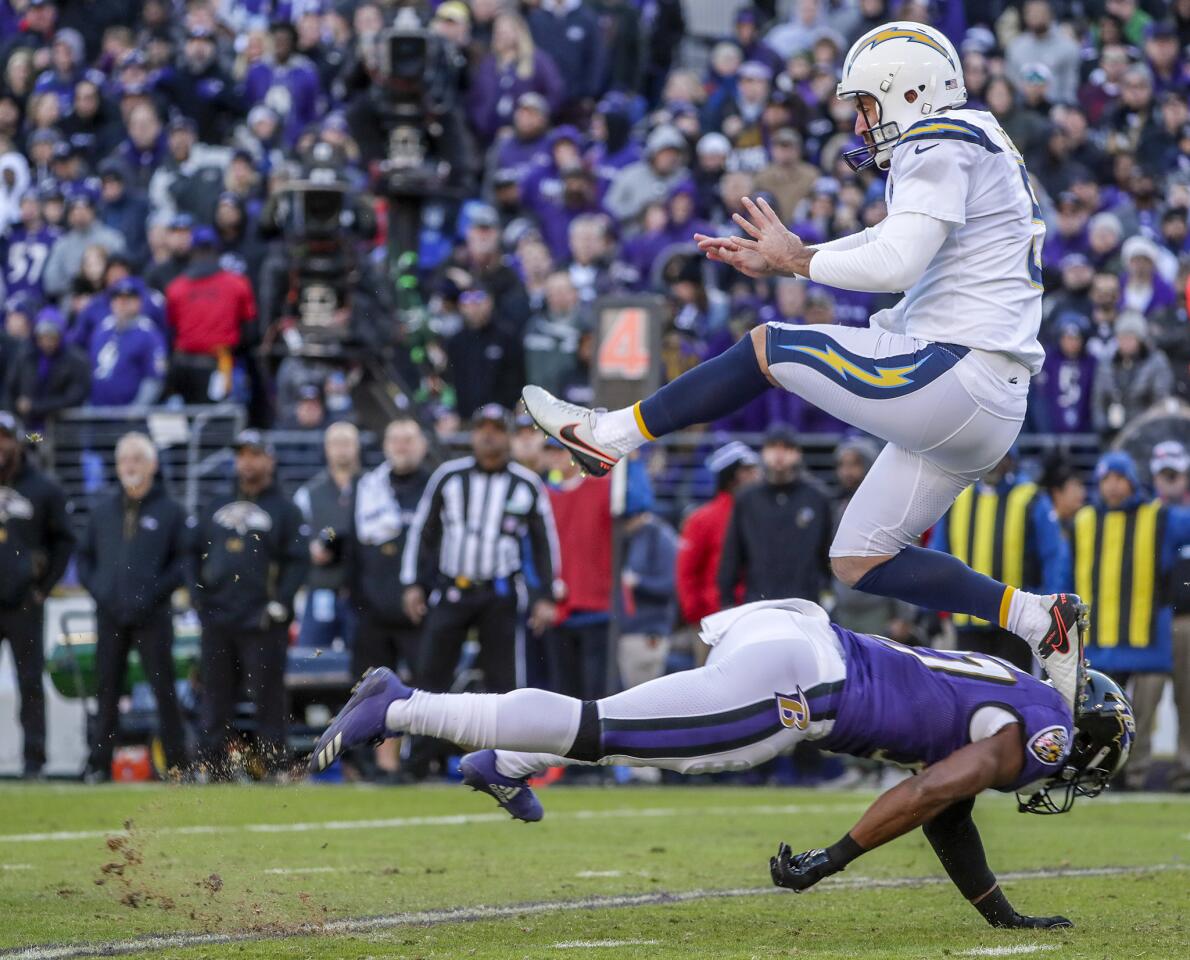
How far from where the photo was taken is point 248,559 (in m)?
12.4

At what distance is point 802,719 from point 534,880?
1.96m

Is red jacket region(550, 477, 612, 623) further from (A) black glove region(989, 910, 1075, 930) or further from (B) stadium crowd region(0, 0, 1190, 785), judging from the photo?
(A) black glove region(989, 910, 1075, 930)

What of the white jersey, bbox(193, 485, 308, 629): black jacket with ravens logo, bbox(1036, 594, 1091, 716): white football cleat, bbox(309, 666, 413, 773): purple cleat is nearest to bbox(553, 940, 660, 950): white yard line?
bbox(309, 666, 413, 773): purple cleat

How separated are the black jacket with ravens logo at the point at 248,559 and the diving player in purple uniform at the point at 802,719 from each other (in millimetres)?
6512

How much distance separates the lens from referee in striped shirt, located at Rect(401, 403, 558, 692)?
1225 cm

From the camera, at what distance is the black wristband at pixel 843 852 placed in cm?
587

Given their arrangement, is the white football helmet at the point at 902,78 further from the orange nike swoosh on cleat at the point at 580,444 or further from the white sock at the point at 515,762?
the white sock at the point at 515,762

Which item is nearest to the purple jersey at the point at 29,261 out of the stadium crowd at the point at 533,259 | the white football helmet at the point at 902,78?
the stadium crowd at the point at 533,259

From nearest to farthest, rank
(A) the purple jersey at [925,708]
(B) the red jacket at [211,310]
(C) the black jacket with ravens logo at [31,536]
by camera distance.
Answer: (A) the purple jersey at [925,708] < (C) the black jacket with ravens logo at [31,536] < (B) the red jacket at [211,310]

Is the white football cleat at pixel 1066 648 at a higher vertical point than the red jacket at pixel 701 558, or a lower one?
higher

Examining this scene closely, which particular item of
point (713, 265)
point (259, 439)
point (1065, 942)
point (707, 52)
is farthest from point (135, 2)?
point (1065, 942)

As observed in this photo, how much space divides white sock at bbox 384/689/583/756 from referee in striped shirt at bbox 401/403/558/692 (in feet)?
20.5

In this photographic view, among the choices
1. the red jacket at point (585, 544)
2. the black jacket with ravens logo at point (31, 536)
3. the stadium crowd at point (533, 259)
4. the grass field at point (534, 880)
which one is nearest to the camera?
the grass field at point (534, 880)

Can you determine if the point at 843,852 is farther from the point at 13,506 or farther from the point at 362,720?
the point at 13,506
